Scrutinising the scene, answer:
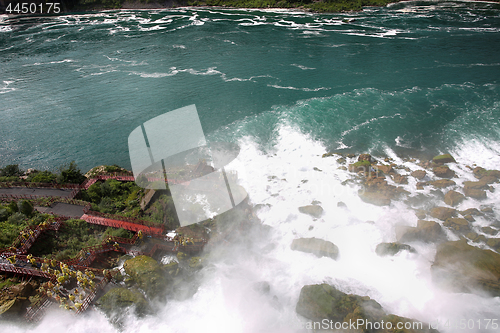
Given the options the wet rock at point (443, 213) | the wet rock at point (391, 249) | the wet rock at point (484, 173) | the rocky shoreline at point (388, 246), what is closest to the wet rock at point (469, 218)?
the rocky shoreline at point (388, 246)

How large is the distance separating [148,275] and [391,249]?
15609 mm

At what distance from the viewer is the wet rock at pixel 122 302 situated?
46.8ft

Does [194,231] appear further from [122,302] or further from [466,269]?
[466,269]

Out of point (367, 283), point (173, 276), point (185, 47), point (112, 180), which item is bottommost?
point (367, 283)

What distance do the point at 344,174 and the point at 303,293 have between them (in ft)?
44.8

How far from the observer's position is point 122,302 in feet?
47.5

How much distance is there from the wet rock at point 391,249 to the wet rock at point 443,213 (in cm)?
436

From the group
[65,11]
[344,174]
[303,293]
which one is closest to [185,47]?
A: [344,174]

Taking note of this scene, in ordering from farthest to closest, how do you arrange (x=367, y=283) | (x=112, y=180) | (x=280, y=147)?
(x=280, y=147), (x=112, y=180), (x=367, y=283)

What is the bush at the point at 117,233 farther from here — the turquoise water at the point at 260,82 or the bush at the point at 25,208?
the turquoise water at the point at 260,82

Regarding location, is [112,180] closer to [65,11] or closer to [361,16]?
[361,16]

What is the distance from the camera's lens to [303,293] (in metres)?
14.6

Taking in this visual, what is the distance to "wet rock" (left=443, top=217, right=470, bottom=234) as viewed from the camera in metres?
18.6

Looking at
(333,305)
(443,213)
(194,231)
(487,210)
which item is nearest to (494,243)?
(443,213)
